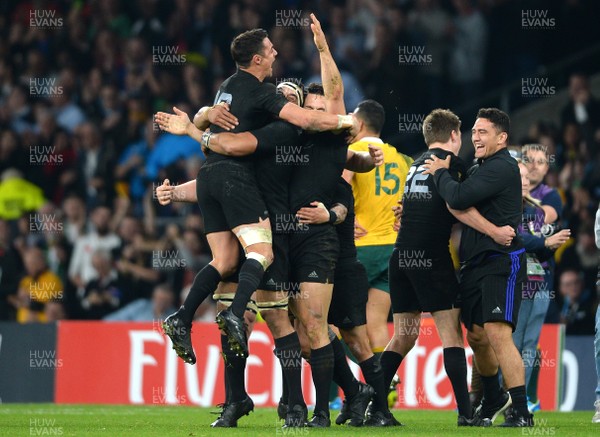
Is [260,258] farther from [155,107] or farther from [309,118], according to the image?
[155,107]

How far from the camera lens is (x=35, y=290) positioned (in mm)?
14531

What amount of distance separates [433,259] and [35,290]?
7403mm

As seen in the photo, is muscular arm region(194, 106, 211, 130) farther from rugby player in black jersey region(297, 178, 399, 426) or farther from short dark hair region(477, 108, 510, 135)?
short dark hair region(477, 108, 510, 135)

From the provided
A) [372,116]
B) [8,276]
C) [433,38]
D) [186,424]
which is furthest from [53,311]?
[433,38]

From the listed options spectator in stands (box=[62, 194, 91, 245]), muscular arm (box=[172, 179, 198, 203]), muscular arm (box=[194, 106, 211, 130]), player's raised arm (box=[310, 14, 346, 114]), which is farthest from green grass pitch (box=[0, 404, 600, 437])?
spectator in stands (box=[62, 194, 91, 245])

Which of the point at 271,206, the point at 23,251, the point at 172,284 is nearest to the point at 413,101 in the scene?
the point at 172,284

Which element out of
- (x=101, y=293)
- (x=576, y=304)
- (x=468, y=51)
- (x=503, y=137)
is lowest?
(x=576, y=304)

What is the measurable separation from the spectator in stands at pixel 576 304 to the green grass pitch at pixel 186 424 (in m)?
2.31

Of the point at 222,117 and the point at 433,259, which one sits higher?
the point at 222,117

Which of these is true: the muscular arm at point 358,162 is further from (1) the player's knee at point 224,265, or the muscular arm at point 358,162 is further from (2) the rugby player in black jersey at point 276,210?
(1) the player's knee at point 224,265

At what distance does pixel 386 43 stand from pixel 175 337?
936cm

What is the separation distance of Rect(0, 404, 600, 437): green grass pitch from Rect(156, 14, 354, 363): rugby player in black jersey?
74 centimetres

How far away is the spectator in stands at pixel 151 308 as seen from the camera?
1387 centimetres

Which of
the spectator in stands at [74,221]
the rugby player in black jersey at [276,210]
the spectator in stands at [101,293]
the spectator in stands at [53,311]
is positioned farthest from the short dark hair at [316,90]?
the spectator in stands at [74,221]
